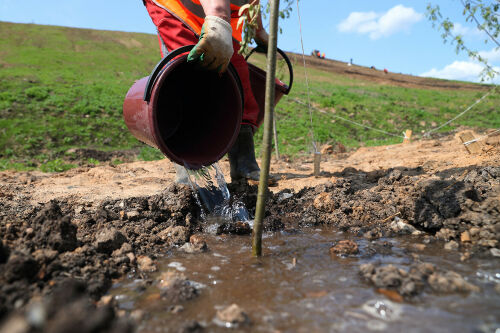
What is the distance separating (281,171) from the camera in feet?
16.3

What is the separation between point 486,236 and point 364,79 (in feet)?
94.4

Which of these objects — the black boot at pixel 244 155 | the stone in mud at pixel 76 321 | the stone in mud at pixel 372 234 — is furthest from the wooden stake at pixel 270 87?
the black boot at pixel 244 155

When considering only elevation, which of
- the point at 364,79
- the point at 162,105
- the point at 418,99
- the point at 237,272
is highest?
the point at 364,79

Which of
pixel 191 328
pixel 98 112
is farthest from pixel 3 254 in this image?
pixel 98 112

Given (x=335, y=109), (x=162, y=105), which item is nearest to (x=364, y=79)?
(x=335, y=109)

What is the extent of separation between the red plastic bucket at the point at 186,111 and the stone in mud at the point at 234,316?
1296mm

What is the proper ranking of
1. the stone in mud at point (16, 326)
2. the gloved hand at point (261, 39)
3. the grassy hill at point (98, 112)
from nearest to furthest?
the stone in mud at point (16, 326) → the gloved hand at point (261, 39) → the grassy hill at point (98, 112)

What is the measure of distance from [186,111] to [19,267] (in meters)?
2.04

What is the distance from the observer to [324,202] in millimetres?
2918

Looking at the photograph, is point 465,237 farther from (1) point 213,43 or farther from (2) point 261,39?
(2) point 261,39

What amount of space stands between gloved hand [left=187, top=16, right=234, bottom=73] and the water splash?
0.95 m

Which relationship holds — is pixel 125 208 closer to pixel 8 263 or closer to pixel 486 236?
pixel 8 263

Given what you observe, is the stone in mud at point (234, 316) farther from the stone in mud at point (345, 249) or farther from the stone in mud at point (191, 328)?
the stone in mud at point (345, 249)

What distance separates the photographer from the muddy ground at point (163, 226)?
144 centimetres
